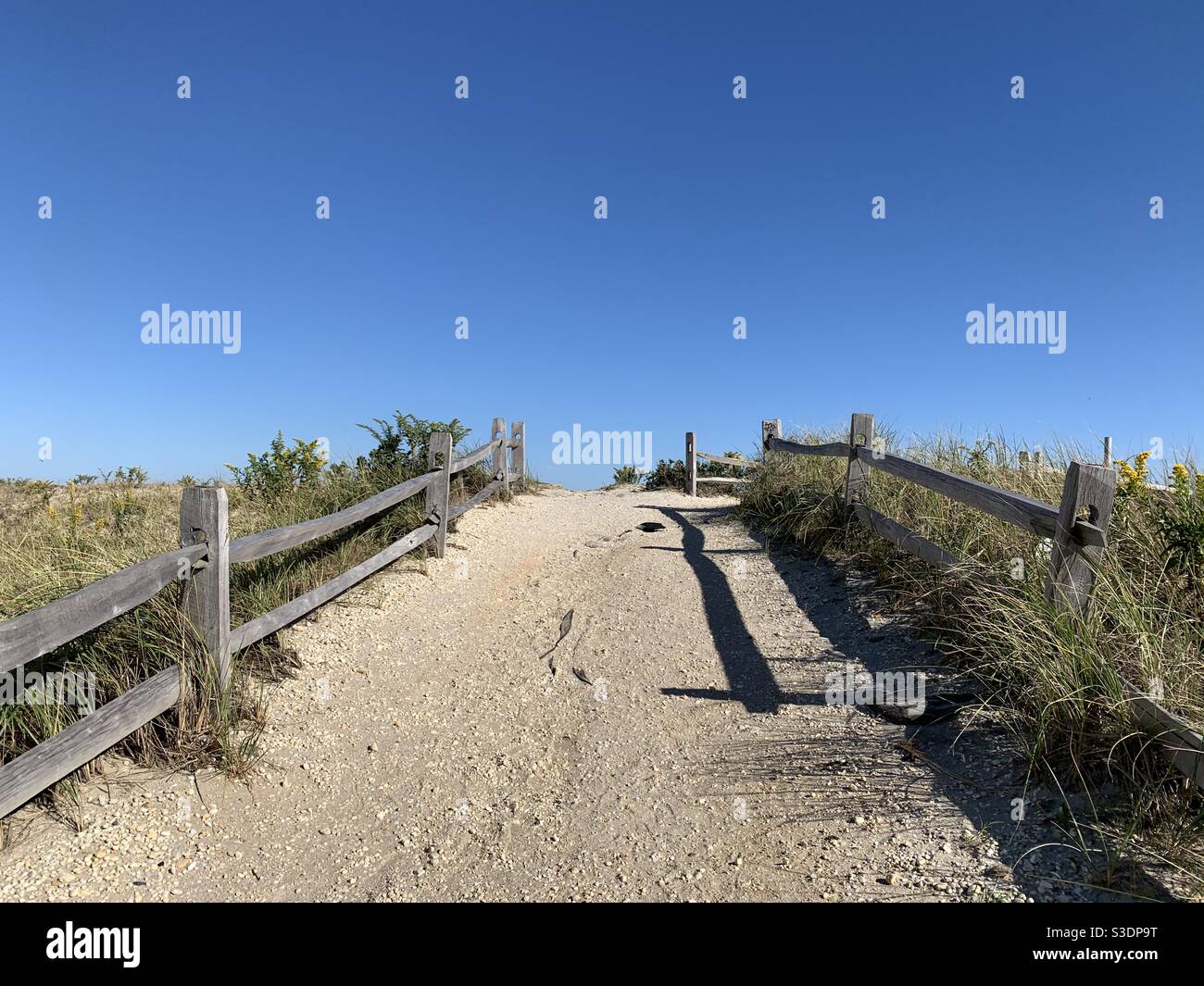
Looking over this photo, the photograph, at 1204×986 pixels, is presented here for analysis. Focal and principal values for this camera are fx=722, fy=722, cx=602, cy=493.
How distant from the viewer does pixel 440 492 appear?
8.84 m

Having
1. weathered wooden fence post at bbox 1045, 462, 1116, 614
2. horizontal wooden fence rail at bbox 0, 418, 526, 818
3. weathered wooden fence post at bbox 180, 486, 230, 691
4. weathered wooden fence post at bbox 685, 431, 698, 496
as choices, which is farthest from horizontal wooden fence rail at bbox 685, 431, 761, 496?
weathered wooden fence post at bbox 180, 486, 230, 691

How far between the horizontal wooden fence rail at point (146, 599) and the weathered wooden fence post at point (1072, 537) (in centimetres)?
525

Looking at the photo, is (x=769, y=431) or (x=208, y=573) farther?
(x=769, y=431)

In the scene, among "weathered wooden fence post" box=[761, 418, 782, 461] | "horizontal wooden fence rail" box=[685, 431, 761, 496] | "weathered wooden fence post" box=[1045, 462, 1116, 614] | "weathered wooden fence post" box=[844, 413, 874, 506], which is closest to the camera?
"weathered wooden fence post" box=[1045, 462, 1116, 614]

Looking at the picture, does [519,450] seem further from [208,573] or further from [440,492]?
[208,573]

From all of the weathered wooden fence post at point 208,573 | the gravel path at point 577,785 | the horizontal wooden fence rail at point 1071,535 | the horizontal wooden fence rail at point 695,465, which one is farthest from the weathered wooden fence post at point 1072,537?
the horizontal wooden fence rail at point 695,465

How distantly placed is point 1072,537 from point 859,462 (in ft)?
13.6

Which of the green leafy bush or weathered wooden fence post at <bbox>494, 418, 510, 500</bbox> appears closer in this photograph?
the green leafy bush

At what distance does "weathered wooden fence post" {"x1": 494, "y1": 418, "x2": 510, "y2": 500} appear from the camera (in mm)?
13045

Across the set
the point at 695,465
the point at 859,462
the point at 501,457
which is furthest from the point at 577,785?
the point at 695,465

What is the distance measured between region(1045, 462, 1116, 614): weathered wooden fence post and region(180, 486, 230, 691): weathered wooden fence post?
524 centimetres

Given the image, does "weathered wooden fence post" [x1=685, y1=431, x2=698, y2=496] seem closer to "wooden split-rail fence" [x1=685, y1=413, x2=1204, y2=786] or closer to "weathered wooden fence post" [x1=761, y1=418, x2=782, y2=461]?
"weathered wooden fence post" [x1=761, y1=418, x2=782, y2=461]

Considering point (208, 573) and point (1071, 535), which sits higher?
point (1071, 535)
